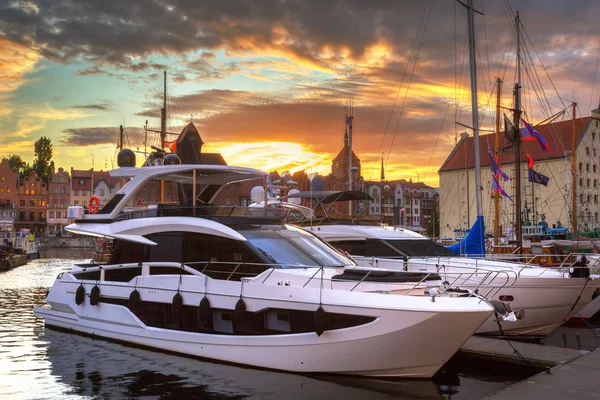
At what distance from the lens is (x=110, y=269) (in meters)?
15.5

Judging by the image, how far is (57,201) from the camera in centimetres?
12281

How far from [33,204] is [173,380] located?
121 meters

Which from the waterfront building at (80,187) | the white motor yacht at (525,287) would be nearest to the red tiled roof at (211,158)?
the waterfront building at (80,187)

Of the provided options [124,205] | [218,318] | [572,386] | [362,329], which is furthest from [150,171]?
[572,386]

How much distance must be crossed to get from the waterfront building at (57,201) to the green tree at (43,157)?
27.8ft

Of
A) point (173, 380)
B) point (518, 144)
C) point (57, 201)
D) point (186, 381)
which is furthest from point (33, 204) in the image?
point (186, 381)

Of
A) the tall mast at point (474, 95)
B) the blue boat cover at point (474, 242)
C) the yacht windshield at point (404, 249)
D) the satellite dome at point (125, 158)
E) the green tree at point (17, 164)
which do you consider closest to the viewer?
the satellite dome at point (125, 158)

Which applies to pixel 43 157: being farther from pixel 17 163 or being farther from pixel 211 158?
pixel 211 158

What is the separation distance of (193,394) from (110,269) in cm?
563

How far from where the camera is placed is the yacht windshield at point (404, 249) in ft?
61.1

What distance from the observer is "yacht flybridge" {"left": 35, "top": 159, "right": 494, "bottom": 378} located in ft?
34.4

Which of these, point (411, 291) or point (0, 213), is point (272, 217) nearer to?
point (411, 291)

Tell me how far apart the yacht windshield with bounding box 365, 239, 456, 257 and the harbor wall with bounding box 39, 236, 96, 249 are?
307ft

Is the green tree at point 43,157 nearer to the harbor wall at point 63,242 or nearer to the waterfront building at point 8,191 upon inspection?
the waterfront building at point 8,191
